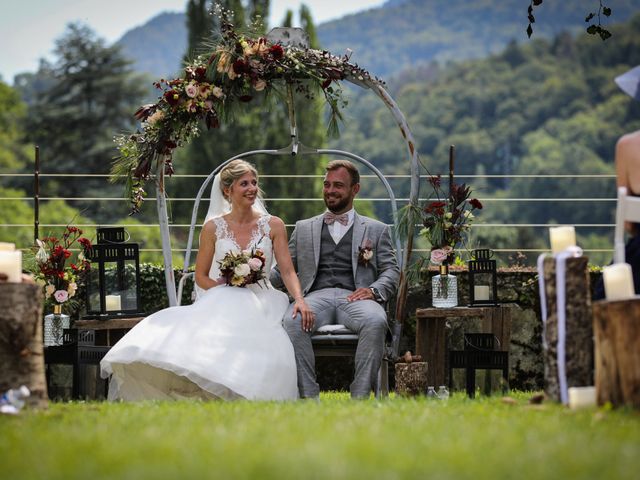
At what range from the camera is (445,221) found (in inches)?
281

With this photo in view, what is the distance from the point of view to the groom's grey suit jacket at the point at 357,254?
6805 millimetres

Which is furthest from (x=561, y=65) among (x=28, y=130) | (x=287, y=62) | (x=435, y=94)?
(x=287, y=62)

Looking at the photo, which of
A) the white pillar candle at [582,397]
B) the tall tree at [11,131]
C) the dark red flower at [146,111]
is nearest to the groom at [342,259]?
the dark red flower at [146,111]

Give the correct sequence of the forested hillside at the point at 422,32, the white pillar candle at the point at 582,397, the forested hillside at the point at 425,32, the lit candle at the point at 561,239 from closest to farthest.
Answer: the white pillar candle at the point at 582,397 → the lit candle at the point at 561,239 → the forested hillside at the point at 422,32 → the forested hillside at the point at 425,32

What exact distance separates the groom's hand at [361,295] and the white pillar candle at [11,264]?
7.58ft

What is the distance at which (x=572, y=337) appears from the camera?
4773 millimetres

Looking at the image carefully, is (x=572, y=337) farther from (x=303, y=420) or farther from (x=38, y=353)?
(x=38, y=353)

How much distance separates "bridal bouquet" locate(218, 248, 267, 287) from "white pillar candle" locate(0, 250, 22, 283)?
6.56 feet

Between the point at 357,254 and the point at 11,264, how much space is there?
2.55 m

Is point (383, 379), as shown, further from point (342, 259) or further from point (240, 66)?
point (240, 66)

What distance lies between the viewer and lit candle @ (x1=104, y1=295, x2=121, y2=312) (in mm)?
7023

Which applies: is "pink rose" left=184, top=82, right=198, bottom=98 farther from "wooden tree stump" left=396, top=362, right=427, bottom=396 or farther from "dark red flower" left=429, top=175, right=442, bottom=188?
"wooden tree stump" left=396, top=362, right=427, bottom=396

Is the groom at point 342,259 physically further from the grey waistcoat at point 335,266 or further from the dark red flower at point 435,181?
the dark red flower at point 435,181

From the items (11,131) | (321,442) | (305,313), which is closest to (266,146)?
(11,131)
